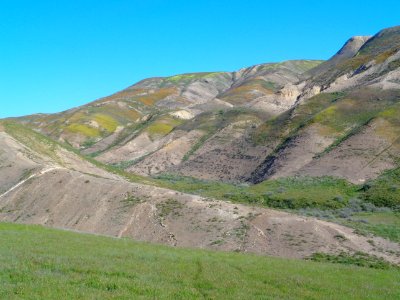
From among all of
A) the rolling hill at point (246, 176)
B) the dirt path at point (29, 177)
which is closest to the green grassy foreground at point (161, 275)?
the rolling hill at point (246, 176)

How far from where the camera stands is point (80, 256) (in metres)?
20.8

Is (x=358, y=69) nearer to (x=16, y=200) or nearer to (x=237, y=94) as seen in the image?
(x=237, y=94)

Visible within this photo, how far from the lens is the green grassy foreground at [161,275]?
565 inches

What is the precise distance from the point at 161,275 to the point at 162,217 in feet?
63.6

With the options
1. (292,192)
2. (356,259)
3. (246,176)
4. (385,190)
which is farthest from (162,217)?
(246,176)

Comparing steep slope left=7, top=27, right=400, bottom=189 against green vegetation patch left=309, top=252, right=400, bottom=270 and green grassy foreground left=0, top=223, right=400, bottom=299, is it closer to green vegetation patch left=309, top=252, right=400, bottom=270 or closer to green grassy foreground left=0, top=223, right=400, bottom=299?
green vegetation patch left=309, top=252, right=400, bottom=270

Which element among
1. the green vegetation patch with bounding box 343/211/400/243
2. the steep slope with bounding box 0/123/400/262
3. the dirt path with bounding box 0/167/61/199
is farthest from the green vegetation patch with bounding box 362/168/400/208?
the dirt path with bounding box 0/167/61/199

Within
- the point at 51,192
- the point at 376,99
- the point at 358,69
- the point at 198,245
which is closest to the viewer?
the point at 198,245

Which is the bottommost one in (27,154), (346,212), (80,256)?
(346,212)

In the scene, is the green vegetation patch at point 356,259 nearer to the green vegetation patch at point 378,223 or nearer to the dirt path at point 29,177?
the green vegetation patch at point 378,223

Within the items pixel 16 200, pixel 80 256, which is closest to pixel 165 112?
pixel 16 200

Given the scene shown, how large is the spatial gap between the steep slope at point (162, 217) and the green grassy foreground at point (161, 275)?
5985mm

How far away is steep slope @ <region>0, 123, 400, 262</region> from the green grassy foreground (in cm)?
599

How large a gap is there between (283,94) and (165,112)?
36.3 meters
